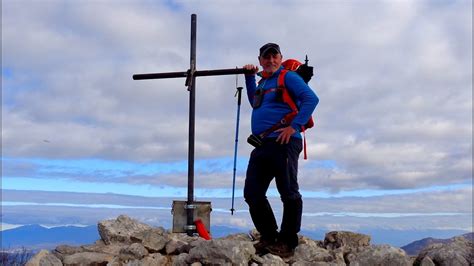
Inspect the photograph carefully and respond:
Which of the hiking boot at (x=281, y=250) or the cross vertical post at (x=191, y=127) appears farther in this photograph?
the cross vertical post at (x=191, y=127)

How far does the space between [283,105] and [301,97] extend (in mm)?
330

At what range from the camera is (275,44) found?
8875 mm

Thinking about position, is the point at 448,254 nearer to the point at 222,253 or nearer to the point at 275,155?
the point at 275,155

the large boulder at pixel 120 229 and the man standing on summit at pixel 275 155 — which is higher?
the man standing on summit at pixel 275 155

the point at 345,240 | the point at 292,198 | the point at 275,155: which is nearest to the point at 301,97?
the point at 275,155

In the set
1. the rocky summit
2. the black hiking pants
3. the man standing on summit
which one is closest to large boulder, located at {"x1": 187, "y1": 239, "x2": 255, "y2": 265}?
the rocky summit

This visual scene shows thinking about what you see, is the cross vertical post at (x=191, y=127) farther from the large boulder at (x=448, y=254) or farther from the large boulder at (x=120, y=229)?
the large boulder at (x=448, y=254)

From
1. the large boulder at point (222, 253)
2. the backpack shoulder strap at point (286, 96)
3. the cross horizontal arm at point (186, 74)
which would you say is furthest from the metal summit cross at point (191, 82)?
the large boulder at point (222, 253)

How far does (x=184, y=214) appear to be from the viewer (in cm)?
1030

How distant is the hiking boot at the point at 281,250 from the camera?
8773 millimetres

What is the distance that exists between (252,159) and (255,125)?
1.68ft

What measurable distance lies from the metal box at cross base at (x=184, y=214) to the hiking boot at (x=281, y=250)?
5.91 ft

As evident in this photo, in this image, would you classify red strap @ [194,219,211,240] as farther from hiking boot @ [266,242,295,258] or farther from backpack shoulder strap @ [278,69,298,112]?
backpack shoulder strap @ [278,69,298,112]

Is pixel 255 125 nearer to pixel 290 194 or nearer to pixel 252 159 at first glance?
pixel 252 159
